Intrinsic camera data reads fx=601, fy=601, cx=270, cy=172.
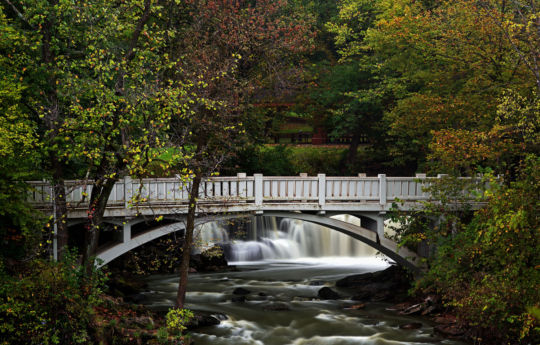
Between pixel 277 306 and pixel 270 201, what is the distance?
410 cm

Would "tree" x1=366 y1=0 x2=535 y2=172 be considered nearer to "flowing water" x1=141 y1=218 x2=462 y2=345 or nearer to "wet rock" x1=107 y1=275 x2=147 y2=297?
"flowing water" x1=141 y1=218 x2=462 y2=345

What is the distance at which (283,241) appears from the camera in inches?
1276

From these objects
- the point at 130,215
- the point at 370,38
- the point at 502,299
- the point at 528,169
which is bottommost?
the point at 502,299

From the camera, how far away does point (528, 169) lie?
16391mm

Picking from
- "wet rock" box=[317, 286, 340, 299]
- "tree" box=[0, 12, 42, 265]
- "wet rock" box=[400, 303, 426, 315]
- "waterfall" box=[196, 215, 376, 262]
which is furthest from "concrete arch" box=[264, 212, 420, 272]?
"waterfall" box=[196, 215, 376, 262]

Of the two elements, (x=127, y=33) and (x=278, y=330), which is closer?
(x=278, y=330)

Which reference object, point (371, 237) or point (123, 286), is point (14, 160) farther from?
point (371, 237)

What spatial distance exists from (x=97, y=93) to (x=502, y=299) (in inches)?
459

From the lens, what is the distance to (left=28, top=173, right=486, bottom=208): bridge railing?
63.7 ft

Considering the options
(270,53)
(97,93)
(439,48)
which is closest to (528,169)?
(439,48)

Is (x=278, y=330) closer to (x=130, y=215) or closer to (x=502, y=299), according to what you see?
(x=130, y=215)

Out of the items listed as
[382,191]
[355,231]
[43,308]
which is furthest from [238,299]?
[43,308]

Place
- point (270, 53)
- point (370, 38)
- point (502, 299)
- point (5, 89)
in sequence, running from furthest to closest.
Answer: point (370, 38) < point (270, 53) < point (502, 299) < point (5, 89)

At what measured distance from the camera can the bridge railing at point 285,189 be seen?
1941 cm
